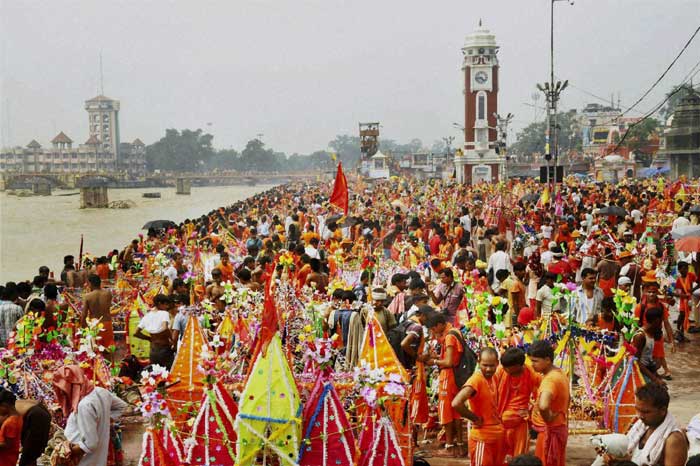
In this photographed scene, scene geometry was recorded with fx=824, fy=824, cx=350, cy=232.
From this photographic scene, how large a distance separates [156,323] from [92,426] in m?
2.34

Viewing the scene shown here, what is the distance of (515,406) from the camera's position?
17.0ft

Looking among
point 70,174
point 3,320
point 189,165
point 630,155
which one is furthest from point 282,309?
point 189,165

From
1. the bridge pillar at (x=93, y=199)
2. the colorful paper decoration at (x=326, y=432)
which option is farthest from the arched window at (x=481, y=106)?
the colorful paper decoration at (x=326, y=432)

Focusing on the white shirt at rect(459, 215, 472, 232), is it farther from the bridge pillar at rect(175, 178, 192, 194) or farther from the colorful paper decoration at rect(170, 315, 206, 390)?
the bridge pillar at rect(175, 178, 192, 194)

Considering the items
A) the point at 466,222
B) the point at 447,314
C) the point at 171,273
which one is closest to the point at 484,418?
the point at 447,314

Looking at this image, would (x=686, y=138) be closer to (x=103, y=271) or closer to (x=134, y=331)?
(x=103, y=271)

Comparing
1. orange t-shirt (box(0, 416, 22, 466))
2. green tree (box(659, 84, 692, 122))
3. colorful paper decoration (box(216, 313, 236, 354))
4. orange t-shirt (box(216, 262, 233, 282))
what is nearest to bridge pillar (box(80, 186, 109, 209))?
green tree (box(659, 84, 692, 122))

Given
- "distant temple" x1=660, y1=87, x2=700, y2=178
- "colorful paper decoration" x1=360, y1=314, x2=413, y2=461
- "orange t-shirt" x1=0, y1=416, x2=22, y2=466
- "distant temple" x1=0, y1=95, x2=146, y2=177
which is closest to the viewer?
"orange t-shirt" x1=0, y1=416, x2=22, y2=466

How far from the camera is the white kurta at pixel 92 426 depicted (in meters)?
5.41

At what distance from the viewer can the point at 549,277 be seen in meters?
9.22

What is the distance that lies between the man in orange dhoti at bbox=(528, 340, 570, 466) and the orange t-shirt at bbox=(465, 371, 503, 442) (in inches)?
11.0

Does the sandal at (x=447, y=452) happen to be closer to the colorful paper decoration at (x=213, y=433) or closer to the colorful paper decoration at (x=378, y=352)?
the colorful paper decoration at (x=378, y=352)

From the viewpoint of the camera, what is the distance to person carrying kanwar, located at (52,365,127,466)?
5414mm

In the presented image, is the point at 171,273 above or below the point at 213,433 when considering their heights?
above
